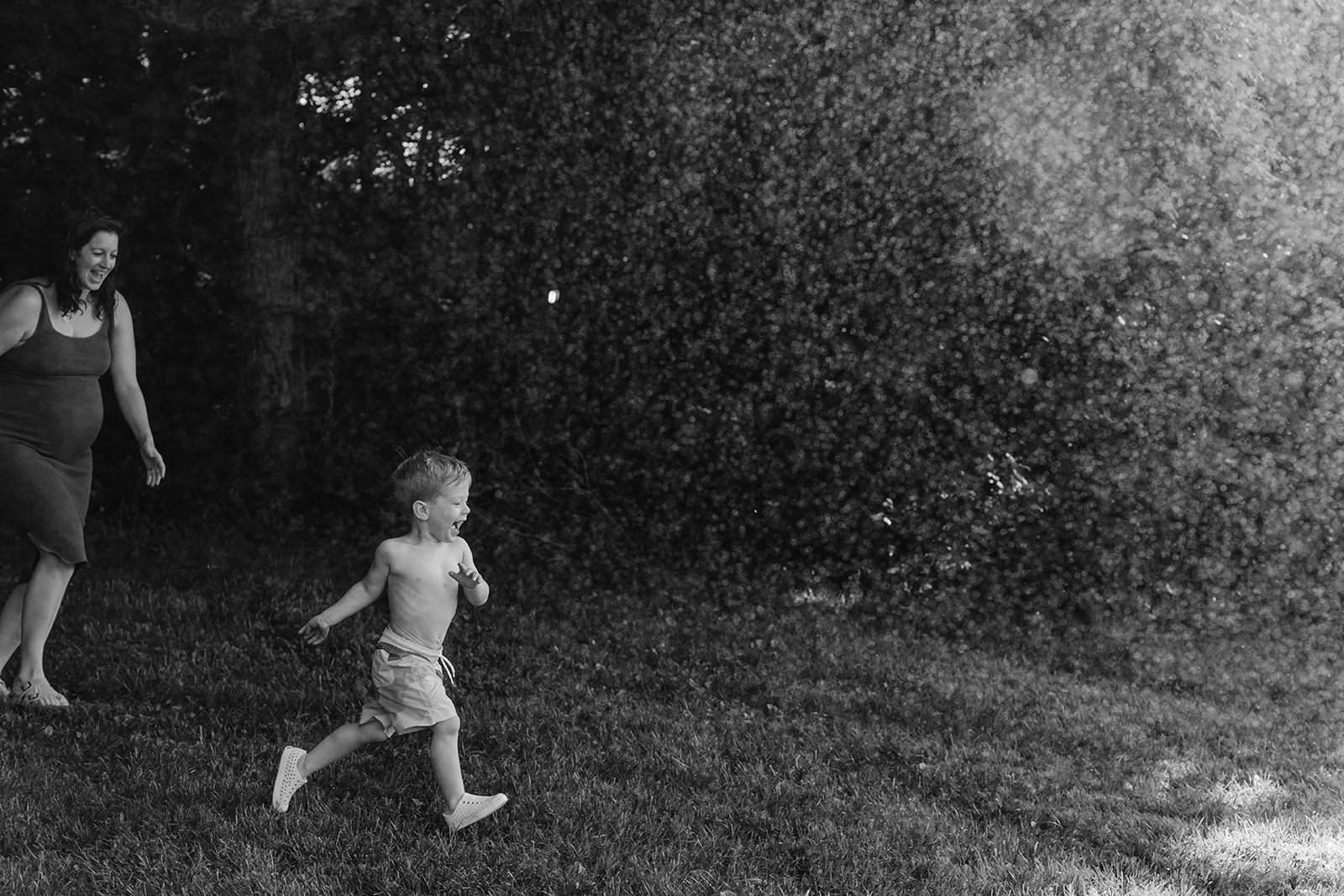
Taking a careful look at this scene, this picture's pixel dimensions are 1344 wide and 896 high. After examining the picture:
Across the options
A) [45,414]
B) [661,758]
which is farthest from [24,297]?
[661,758]

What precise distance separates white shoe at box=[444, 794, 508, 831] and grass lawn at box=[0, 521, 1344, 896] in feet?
0.24

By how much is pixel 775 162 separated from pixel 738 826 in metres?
3.65

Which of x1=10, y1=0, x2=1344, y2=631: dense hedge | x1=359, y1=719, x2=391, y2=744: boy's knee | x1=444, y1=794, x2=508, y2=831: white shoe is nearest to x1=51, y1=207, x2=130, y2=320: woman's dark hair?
x1=359, y1=719, x2=391, y2=744: boy's knee

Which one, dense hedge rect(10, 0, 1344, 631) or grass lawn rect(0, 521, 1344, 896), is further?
dense hedge rect(10, 0, 1344, 631)

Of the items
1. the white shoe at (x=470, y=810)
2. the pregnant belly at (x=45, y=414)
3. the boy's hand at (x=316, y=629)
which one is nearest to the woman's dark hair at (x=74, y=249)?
the pregnant belly at (x=45, y=414)

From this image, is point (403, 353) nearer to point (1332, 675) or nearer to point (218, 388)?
point (218, 388)

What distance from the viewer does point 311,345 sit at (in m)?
7.48

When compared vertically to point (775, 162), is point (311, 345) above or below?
below

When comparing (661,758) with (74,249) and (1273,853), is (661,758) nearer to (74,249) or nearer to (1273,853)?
(1273,853)

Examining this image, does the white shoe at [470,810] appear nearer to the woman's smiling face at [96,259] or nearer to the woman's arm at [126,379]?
the woman's arm at [126,379]

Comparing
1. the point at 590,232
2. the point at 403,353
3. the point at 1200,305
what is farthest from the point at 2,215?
the point at 1200,305

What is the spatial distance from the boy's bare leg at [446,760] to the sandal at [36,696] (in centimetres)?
168

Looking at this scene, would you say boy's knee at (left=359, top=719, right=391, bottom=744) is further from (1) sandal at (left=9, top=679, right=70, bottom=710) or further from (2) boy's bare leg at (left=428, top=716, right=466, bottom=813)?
(1) sandal at (left=9, top=679, right=70, bottom=710)

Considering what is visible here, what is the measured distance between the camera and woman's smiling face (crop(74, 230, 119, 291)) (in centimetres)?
431
